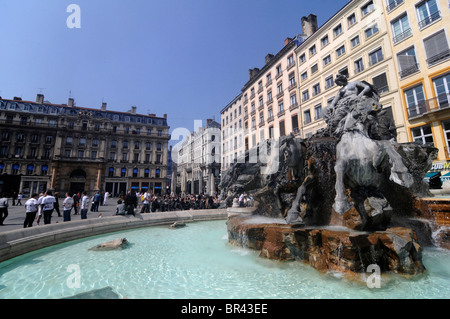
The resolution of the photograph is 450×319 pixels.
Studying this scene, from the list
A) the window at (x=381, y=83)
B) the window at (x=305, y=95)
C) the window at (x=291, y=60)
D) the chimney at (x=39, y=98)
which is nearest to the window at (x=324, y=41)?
the window at (x=291, y=60)

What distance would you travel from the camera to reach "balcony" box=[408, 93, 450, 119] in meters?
14.7

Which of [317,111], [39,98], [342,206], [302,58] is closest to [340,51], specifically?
[302,58]

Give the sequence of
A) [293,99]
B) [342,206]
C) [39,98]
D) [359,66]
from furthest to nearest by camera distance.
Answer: [39,98], [293,99], [359,66], [342,206]

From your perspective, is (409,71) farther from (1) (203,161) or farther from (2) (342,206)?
(1) (203,161)

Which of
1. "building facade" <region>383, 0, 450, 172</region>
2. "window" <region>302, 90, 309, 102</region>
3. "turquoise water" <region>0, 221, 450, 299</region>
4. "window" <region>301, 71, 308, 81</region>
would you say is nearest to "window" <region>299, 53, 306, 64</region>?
"window" <region>301, 71, 308, 81</region>

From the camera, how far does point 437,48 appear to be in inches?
609

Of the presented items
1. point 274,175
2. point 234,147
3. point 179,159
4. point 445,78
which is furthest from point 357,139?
point 179,159

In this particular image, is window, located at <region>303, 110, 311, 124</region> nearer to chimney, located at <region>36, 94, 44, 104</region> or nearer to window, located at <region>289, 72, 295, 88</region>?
window, located at <region>289, 72, 295, 88</region>

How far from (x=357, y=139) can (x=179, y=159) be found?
75.0m

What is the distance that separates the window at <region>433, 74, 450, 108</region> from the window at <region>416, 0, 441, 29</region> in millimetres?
4898

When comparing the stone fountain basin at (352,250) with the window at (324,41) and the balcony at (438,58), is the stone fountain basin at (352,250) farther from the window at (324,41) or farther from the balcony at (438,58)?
the window at (324,41)

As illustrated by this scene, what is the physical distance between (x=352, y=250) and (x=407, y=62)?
2172 cm

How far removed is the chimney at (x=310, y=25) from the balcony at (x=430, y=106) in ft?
59.8

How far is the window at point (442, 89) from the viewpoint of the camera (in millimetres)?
14700
